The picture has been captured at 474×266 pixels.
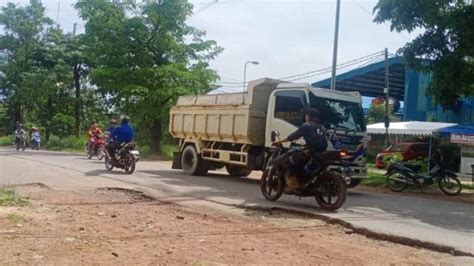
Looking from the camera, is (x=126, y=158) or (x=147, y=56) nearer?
(x=126, y=158)

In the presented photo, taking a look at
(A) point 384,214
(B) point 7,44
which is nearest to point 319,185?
(A) point 384,214

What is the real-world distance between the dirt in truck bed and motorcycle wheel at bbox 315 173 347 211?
96 centimetres

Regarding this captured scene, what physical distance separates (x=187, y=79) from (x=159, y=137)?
3.55 meters

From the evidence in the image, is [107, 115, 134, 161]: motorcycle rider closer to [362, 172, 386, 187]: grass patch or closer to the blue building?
[362, 172, 386, 187]: grass patch

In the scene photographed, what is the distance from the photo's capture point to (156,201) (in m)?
9.38

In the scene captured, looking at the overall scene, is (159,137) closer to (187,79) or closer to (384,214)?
(187,79)

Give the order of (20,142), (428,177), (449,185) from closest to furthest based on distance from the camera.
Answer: (428,177) < (449,185) < (20,142)

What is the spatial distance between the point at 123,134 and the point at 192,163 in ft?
7.06

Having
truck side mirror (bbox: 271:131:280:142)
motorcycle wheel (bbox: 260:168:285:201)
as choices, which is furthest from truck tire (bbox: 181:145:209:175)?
motorcycle wheel (bbox: 260:168:285:201)

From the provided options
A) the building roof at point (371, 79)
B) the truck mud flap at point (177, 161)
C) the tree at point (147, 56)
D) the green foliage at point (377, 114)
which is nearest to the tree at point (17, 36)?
the tree at point (147, 56)

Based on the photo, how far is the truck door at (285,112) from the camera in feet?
40.4

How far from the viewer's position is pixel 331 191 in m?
8.99

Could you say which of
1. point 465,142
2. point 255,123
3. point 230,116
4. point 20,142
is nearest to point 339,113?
point 255,123

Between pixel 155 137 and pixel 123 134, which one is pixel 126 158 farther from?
pixel 155 137
